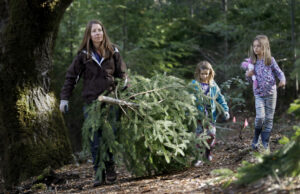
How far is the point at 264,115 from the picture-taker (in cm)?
531

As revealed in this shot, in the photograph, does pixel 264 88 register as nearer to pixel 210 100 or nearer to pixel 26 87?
pixel 210 100

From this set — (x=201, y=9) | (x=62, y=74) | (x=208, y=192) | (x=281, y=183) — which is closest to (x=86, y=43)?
(x=208, y=192)

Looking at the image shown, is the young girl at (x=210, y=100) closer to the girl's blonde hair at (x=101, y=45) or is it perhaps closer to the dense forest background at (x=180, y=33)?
the girl's blonde hair at (x=101, y=45)

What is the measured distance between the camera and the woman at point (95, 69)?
4723 millimetres

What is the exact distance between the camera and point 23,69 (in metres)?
6.44

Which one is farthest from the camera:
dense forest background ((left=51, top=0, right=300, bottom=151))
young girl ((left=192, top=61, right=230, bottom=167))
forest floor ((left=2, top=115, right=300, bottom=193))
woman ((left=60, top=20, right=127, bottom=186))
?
dense forest background ((left=51, top=0, right=300, bottom=151))

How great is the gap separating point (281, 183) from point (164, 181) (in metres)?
1.79

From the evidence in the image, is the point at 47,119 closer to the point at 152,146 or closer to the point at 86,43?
the point at 86,43

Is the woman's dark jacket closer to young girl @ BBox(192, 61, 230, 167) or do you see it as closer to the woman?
the woman

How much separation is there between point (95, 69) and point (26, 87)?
2372 mm

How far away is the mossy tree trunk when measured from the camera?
6.28m

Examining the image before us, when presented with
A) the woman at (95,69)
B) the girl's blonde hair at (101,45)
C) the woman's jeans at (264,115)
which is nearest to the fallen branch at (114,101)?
the woman at (95,69)

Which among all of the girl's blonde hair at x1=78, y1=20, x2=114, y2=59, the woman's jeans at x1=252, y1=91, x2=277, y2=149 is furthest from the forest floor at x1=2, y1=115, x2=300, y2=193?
the girl's blonde hair at x1=78, y1=20, x2=114, y2=59

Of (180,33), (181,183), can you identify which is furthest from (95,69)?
(180,33)
